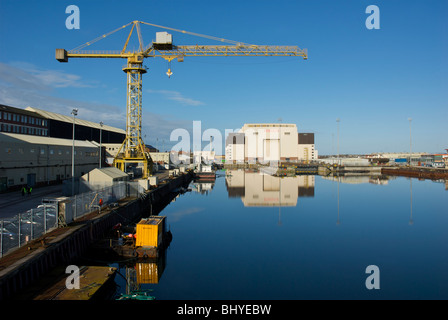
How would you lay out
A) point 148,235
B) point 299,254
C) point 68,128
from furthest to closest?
point 68,128 → point 299,254 → point 148,235

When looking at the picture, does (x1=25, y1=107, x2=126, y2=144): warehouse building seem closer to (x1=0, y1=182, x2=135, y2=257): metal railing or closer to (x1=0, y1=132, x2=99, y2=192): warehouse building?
(x1=0, y1=132, x2=99, y2=192): warehouse building

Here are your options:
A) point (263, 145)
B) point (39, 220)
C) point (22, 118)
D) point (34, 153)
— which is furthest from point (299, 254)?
point (263, 145)

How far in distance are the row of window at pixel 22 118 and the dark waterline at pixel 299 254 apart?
43459mm

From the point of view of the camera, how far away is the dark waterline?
1516cm

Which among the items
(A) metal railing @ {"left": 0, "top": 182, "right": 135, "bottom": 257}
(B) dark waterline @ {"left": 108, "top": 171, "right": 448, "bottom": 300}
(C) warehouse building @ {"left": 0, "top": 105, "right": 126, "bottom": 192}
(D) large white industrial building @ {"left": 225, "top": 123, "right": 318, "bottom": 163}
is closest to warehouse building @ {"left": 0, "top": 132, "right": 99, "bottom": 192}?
(C) warehouse building @ {"left": 0, "top": 105, "right": 126, "bottom": 192}

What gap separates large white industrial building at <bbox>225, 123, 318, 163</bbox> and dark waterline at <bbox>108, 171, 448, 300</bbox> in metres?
131

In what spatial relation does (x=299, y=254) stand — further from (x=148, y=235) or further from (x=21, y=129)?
(x=21, y=129)

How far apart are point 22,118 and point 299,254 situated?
6556 cm

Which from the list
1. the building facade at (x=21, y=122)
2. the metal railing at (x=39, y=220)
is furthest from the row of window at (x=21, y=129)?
the metal railing at (x=39, y=220)

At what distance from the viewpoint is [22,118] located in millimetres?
59469

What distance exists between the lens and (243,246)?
22734mm
